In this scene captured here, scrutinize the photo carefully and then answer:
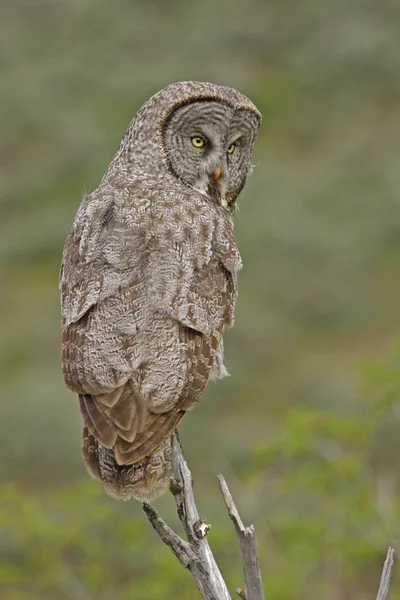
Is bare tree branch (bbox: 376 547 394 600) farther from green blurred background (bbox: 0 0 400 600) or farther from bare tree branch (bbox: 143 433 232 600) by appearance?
green blurred background (bbox: 0 0 400 600)

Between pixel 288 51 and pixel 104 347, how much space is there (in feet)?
97.5

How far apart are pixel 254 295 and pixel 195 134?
14.6 m

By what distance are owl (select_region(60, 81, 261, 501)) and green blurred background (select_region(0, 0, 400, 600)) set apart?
104 inches

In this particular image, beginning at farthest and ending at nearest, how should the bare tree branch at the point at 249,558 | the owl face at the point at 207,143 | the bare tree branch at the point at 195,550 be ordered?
the owl face at the point at 207,143
the bare tree branch at the point at 195,550
the bare tree branch at the point at 249,558

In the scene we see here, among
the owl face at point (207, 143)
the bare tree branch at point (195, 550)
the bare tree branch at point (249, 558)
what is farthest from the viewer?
the owl face at point (207, 143)

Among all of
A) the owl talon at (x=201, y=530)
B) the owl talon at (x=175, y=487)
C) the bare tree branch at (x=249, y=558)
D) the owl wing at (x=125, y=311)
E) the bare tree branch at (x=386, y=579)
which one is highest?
the owl wing at (x=125, y=311)

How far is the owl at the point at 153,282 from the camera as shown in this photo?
4539 millimetres

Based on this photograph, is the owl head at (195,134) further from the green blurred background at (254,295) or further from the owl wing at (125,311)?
the green blurred background at (254,295)

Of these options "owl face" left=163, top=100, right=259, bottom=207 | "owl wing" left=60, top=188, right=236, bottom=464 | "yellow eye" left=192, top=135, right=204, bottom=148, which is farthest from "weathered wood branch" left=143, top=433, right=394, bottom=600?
"yellow eye" left=192, top=135, right=204, bottom=148

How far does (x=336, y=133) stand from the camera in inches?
1107

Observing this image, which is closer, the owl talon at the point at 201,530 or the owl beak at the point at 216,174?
the owl talon at the point at 201,530

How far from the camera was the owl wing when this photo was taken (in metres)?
4.52

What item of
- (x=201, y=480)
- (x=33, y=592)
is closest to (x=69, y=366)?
(x=33, y=592)

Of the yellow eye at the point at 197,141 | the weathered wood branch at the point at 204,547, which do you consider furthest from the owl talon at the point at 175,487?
the yellow eye at the point at 197,141
